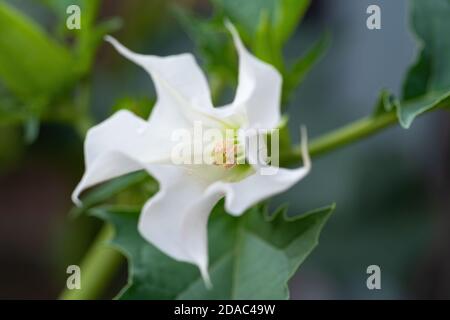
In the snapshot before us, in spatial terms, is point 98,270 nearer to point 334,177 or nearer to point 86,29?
point 86,29

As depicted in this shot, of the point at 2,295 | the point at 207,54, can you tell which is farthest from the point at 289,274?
the point at 2,295

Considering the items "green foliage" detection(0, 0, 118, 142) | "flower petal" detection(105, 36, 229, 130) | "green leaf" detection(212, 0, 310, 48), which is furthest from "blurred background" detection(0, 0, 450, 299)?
"flower petal" detection(105, 36, 229, 130)

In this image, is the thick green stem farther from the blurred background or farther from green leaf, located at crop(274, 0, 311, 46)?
the blurred background

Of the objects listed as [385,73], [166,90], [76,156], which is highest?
[385,73]

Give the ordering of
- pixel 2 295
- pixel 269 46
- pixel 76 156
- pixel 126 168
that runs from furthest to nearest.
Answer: pixel 2 295 → pixel 76 156 → pixel 269 46 → pixel 126 168

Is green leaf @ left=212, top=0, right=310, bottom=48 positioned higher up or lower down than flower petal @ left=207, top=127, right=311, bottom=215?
higher up

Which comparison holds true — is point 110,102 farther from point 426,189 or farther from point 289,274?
point 289,274

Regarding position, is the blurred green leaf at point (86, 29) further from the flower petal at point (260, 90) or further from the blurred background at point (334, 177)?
the blurred background at point (334, 177)

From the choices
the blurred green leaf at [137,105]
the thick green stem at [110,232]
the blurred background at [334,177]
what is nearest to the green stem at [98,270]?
the thick green stem at [110,232]
